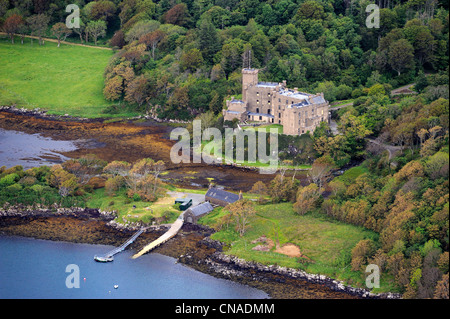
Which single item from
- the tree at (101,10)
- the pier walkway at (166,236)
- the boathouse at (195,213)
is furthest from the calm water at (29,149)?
the tree at (101,10)

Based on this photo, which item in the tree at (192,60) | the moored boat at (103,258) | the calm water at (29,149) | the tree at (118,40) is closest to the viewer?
the moored boat at (103,258)

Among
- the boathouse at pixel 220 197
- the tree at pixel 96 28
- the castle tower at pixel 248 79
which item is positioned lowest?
the boathouse at pixel 220 197

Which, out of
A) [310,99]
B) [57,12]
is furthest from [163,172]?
[57,12]

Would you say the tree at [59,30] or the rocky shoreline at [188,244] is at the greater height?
the tree at [59,30]

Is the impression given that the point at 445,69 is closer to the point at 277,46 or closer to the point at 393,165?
the point at 277,46

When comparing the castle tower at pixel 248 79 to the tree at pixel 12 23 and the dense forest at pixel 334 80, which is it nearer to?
the dense forest at pixel 334 80
